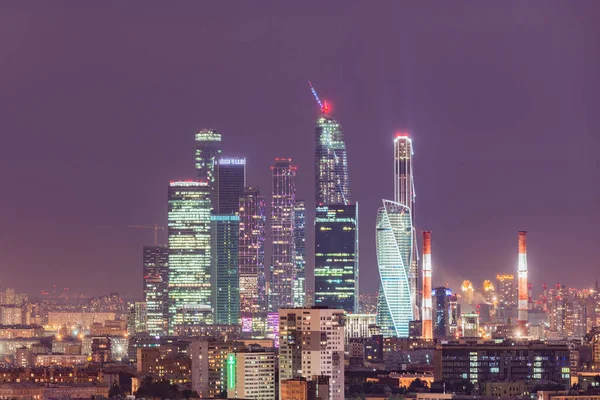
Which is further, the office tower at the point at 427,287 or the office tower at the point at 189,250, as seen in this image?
the office tower at the point at 189,250

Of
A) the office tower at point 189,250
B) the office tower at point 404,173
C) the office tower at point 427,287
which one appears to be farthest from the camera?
the office tower at point 189,250

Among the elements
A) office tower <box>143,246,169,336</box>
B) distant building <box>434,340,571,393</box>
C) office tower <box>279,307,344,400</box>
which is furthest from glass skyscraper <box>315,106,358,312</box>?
office tower <box>279,307,344,400</box>

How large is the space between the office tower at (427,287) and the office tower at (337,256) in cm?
1407

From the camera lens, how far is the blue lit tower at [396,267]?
110m

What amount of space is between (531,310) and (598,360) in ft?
128

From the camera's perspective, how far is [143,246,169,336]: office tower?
4606 inches

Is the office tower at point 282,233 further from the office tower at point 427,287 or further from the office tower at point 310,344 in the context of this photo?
the office tower at point 310,344

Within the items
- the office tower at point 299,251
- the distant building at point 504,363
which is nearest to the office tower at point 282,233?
the office tower at point 299,251

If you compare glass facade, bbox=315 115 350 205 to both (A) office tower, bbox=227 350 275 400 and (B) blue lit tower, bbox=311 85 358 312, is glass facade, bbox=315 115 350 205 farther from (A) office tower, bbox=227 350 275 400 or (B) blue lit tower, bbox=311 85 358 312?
(A) office tower, bbox=227 350 275 400

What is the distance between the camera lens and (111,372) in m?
74.2

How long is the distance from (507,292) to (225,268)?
1882cm

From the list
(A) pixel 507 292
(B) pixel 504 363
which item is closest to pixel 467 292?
(A) pixel 507 292

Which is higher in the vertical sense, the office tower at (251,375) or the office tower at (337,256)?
the office tower at (337,256)

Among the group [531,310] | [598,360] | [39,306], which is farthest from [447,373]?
[39,306]
